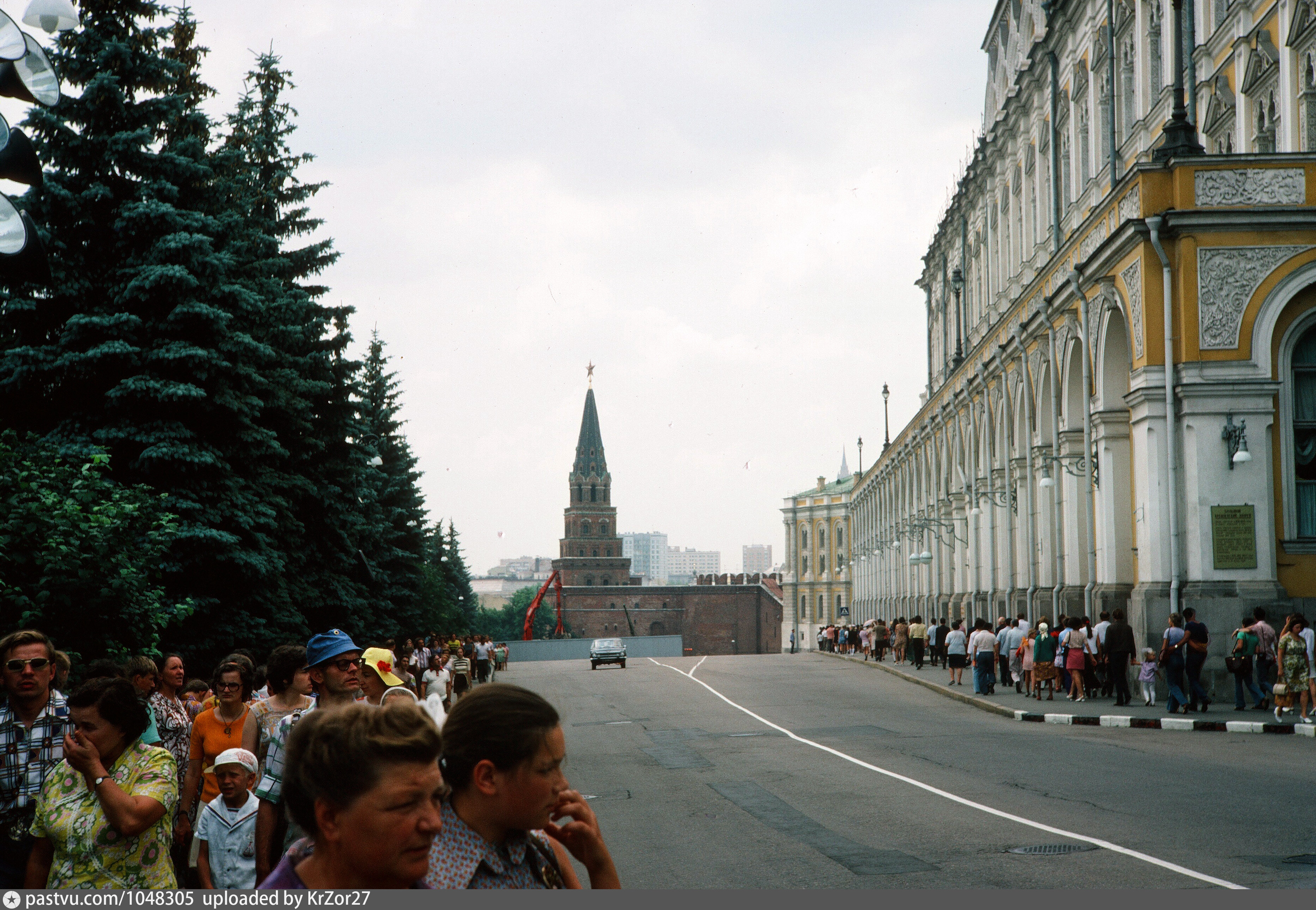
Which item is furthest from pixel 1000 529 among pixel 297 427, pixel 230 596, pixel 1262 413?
pixel 230 596

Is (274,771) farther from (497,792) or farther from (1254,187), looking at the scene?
(1254,187)

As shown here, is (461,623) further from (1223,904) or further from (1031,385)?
(1223,904)

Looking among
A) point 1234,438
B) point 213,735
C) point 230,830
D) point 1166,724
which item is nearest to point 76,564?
point 213,735

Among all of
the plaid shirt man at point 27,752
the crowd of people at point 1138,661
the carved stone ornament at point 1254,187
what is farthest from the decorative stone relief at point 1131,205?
the plaid shirt man at point 27,752

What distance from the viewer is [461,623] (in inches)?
3059

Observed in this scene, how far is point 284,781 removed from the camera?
2973mm

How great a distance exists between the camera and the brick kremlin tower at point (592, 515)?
187m

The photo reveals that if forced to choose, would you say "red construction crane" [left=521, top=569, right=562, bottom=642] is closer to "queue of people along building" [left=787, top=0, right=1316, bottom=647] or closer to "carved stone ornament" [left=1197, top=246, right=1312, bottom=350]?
"queue of people along building" [left=787, top=0, right=1316, bottom=647]

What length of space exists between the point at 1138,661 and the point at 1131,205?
26.8 feet

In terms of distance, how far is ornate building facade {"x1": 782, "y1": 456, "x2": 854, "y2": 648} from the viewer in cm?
13738

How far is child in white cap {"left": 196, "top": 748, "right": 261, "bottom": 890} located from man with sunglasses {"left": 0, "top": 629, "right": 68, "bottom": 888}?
806 millimetres

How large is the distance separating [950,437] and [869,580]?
3685 cm

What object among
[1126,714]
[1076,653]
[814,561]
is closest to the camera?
[1126,714]

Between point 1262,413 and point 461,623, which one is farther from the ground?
point 1262,413
